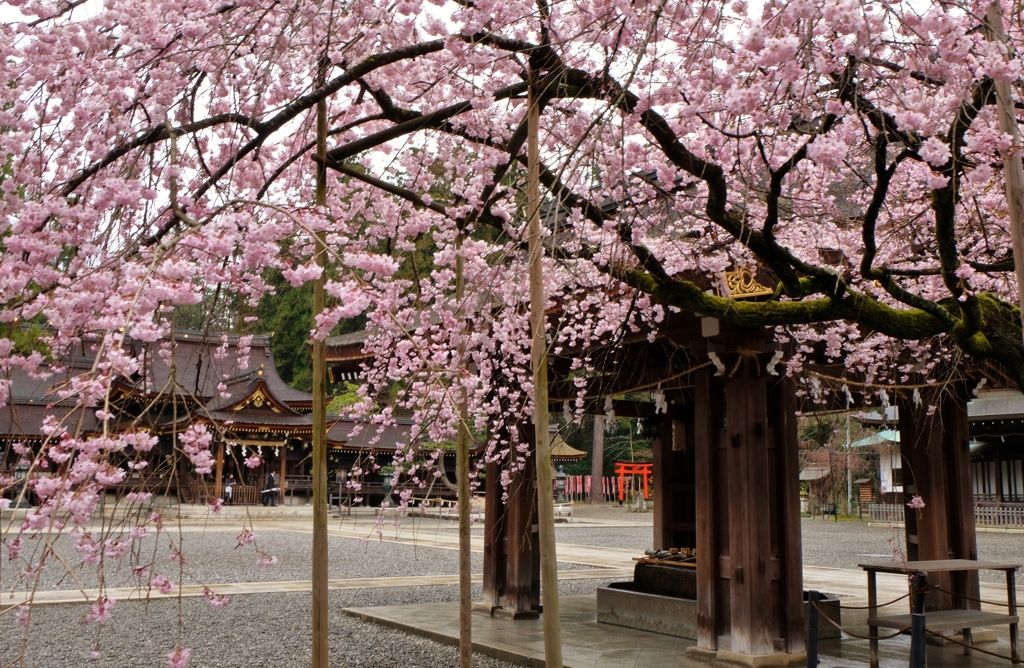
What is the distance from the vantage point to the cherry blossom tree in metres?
3.79

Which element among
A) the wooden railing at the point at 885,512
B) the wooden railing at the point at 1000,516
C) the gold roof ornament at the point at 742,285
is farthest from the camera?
the wooden railing at the point at 885,512

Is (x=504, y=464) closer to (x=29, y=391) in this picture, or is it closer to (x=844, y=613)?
(x=844, y=613)

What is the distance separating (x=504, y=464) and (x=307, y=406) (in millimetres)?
24736

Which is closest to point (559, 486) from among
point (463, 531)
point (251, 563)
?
point (251, 563)

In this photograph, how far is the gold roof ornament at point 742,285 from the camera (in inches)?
250

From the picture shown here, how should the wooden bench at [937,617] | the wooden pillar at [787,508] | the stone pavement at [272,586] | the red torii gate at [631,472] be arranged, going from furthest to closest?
1. the red torii gate at [631,472]
2. the stone pavement at [272,586]
3. the wooden pillar at [787,508]
4. the wooden bench at [937,617]

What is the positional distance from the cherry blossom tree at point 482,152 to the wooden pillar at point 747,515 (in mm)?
537

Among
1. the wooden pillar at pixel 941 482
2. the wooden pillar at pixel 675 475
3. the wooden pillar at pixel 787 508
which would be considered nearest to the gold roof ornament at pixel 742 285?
the wooden pillar at pixel 787 508

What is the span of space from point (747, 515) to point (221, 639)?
17.2 feet

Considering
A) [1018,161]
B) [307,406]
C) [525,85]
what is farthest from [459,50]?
[307,406]

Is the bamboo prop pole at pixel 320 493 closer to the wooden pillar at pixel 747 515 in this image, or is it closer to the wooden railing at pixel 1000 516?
the wooden pillar at pixel 747 515

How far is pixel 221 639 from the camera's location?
834cm

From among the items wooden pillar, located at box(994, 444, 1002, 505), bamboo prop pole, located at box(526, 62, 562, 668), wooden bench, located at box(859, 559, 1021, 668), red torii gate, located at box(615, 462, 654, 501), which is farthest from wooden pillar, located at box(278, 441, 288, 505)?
bamboo prop pole, located at box(526, 62, 562, 668)

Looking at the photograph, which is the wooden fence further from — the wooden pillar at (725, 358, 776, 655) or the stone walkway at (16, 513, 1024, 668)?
the wooden pillar at (725, 358, 776, 655)
